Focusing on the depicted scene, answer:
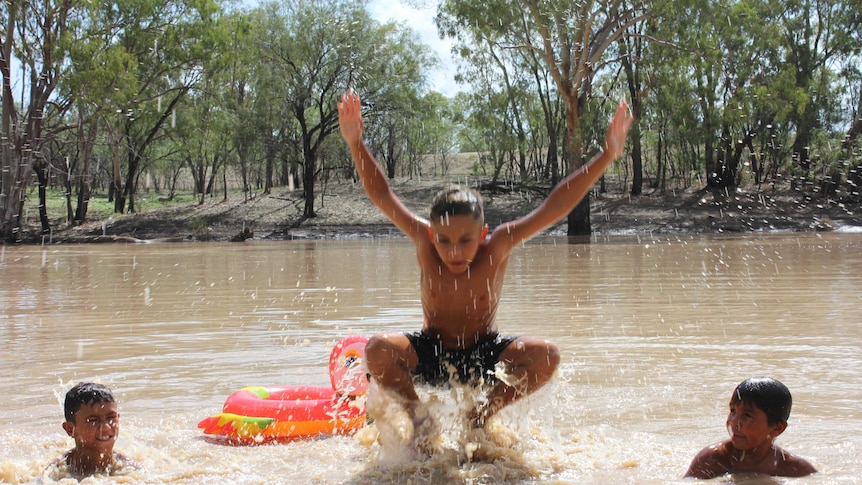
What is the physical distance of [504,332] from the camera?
6340 mm

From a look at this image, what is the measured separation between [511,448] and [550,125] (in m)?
30.1

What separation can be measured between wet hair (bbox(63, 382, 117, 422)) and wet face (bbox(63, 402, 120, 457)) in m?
0.02

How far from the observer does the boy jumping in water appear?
351 centimetres

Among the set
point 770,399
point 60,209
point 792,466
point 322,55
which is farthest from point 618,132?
Result: point 60,209

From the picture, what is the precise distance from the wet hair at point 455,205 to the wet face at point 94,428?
154cm

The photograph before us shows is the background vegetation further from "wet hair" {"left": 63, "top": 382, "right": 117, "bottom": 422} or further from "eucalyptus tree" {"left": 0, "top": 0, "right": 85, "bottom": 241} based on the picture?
"wet hair" {"left": 63, "top": 382, "right": 117, "bottom": 422}

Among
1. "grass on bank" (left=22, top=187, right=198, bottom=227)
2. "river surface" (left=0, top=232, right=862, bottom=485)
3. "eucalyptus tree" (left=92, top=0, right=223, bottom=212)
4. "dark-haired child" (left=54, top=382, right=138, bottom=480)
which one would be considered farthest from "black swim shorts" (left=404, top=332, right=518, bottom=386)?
"grass on bank" (left=22, top=187, right=198, bottom=227)

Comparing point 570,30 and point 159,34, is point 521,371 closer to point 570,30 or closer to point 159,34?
point 570,30

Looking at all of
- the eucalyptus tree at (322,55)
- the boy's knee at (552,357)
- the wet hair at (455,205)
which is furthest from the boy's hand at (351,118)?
the eucalyptus tree at (322,55)

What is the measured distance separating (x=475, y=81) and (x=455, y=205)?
31.8 meters

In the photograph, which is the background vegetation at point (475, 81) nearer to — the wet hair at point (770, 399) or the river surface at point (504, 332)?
the river surface at point (504, 332)

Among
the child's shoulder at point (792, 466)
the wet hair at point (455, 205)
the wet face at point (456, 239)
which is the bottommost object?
the child's shoulder at point (792, 466)

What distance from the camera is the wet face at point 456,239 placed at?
11.4 ft

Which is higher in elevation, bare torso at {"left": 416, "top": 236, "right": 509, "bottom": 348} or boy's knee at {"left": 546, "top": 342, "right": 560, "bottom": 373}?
bare torso at {"left": 416, "top": 236, "right": 509, "bottom": 348}
